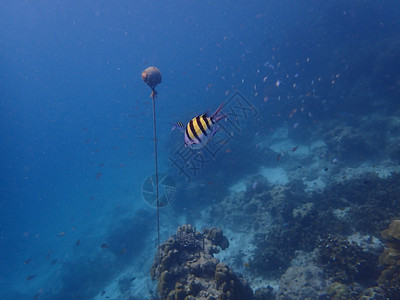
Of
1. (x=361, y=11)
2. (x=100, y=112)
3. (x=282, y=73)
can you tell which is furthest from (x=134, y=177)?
(x=100, y=112)

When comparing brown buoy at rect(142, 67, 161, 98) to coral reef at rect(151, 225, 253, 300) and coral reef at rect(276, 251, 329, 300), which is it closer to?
coral reef at rect(151, 225, 253, 300)

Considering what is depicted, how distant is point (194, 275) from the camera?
4.91 metres

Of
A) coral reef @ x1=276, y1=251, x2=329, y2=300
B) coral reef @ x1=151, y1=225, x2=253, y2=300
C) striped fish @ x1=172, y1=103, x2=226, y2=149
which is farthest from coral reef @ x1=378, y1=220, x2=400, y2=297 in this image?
striped fish @ x1=172, y1=103, x2=226, y2=149

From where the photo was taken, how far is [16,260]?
29.2 meters

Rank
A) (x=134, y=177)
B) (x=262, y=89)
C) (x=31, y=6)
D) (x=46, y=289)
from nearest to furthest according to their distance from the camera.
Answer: (x=46, y=289)
(x=262, y=89)
(x=134, y=177)
(x=31, y=6)

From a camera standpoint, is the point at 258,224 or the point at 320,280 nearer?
the point at 320,280

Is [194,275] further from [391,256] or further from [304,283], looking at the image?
[391,256]

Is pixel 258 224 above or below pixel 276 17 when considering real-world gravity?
below

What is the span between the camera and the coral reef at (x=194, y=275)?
4.30m

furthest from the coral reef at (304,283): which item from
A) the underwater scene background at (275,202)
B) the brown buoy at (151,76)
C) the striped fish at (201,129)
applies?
the brown buoy at (151,76)

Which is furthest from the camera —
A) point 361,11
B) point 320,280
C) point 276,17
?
point 276,17

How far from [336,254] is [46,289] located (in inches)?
911

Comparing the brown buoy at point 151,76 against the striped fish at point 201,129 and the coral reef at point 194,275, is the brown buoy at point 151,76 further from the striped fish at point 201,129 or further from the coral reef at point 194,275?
the coral reef at point 194,275

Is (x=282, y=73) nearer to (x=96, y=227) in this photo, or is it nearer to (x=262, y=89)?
(x=262, y=89)
